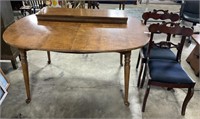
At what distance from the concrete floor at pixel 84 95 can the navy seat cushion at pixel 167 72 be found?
0.43 metres

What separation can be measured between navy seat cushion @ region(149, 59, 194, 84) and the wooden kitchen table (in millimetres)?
268

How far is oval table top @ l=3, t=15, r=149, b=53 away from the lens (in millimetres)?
1458

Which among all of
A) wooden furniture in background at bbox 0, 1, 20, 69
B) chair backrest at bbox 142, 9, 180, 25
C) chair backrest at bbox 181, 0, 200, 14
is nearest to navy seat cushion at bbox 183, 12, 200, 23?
chair backrest at bbox 181, 0, 200, 14

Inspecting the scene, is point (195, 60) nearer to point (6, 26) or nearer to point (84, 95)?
→ point (84, 95)

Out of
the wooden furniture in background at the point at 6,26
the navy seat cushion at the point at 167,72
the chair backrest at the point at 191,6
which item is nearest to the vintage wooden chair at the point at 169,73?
the navy seat cushion at the point at 167,72

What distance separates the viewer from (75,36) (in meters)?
1.65

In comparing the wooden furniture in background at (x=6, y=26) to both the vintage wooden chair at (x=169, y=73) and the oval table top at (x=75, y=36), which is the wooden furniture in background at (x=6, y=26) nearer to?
the oval table top at (x=75, y=36)

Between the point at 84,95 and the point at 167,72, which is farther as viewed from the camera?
the point at 84,95

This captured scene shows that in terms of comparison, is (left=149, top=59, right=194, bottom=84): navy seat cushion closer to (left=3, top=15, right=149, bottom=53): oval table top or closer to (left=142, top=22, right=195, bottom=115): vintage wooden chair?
(left=142, top=22, right=195, bottom=115): vintage wooden chair

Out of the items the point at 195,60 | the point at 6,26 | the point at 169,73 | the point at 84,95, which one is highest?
the point at 6,26

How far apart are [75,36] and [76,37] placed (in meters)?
0.03

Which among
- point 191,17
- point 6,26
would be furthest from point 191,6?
point 6,26

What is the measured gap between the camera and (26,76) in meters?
1.81

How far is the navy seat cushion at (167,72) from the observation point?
1.63 meters
